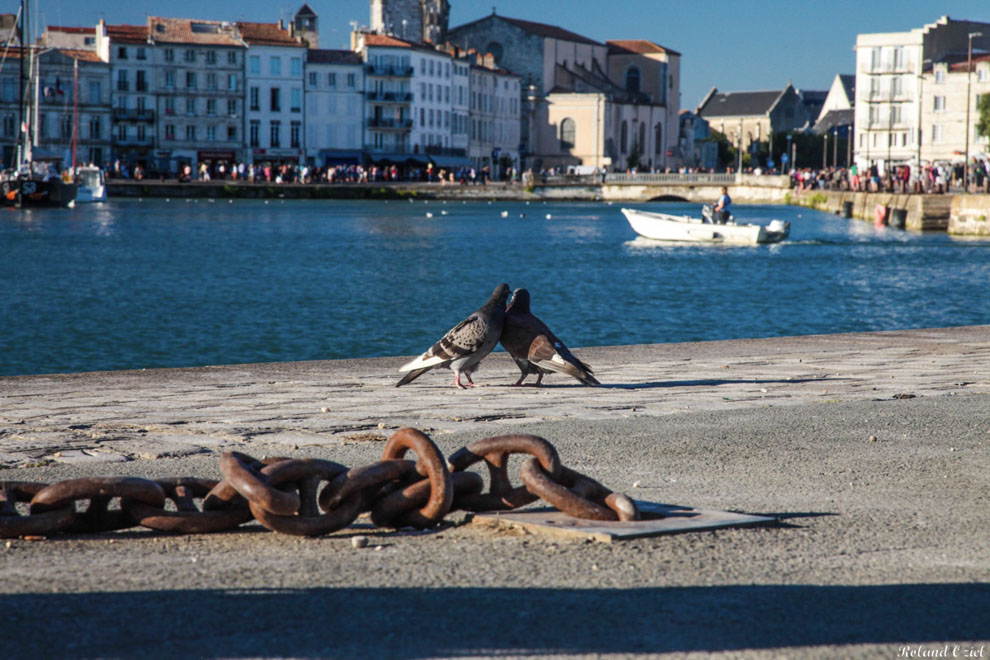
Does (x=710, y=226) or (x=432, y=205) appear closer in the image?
(x=710, y=226)

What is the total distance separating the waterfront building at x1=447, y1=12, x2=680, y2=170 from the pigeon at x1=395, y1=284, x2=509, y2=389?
130638mm

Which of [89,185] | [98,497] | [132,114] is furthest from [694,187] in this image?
[98,497]

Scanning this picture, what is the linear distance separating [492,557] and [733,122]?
19381 centimetres

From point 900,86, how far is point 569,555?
126237mm

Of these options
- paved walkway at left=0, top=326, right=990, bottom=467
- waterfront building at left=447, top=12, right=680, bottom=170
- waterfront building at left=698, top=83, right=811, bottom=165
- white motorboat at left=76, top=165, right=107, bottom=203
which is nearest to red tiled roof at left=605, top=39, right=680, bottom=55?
waterfront building at left=447, top=12, right=680, bottom=170

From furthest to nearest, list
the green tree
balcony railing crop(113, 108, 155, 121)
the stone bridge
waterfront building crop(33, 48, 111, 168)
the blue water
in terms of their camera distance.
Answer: the stone bridge, balcony railing crop(113, 108, 155, 121), waterfront building crop(33, 48, 111, 168), the green tree, the blue water

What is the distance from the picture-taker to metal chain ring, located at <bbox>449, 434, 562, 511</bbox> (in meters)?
4.60

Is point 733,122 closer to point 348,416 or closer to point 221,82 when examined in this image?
point 221,82

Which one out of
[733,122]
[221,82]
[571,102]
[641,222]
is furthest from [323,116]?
[733,122]

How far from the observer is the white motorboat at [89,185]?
93.2 meters

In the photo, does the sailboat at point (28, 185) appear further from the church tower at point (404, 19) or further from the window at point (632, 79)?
the window at point (632, 79)

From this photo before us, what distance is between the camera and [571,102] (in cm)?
14025

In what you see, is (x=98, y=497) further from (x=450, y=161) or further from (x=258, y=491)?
(x=450, y=161)

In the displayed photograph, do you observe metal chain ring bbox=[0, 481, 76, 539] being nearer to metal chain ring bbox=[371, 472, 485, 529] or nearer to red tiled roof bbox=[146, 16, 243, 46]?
metal chain ring bbox=[371, 472, 485, 529]
